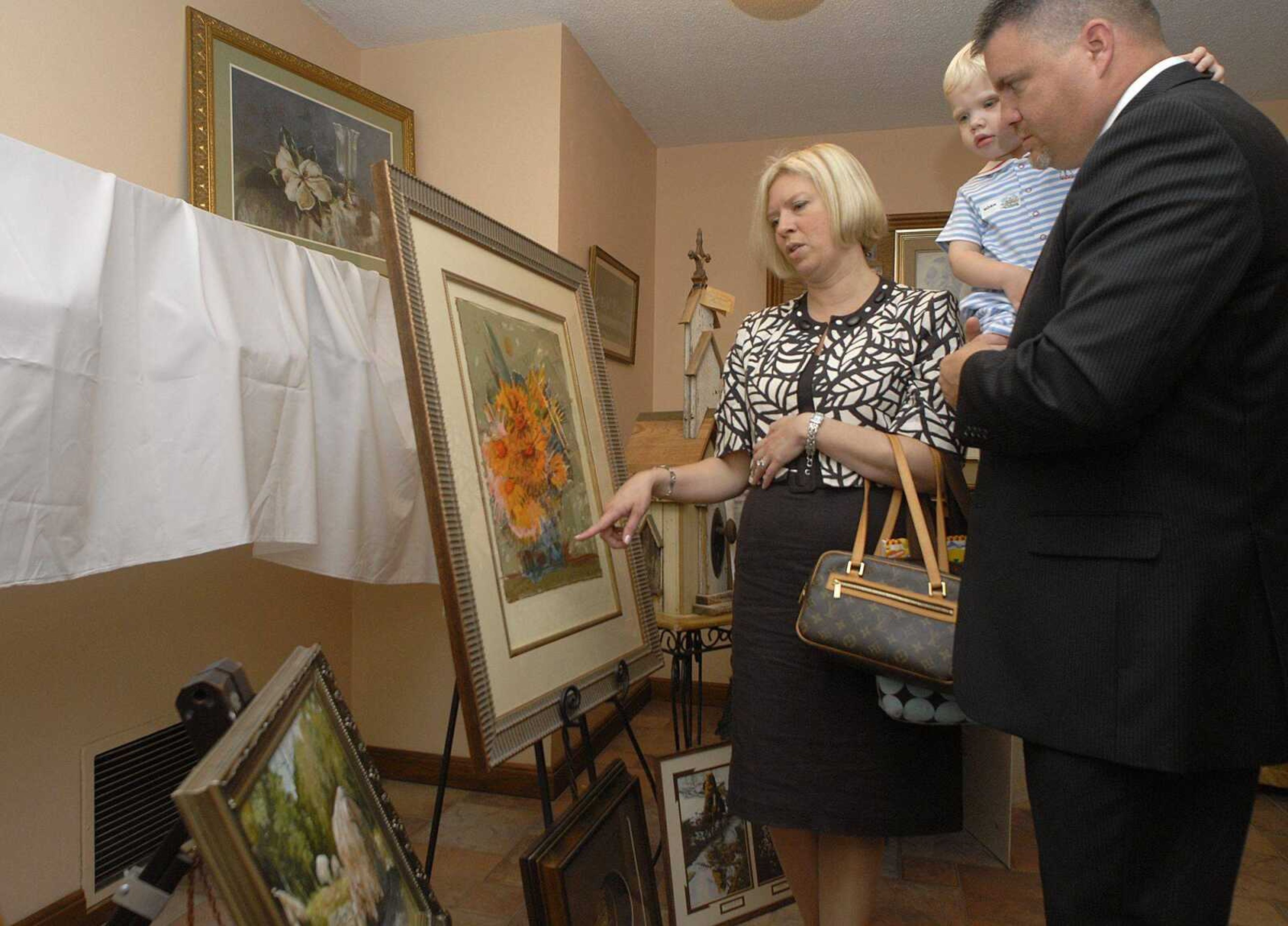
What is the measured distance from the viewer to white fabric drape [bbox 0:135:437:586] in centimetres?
132

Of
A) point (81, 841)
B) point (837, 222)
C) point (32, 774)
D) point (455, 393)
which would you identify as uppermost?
point (837, 222)

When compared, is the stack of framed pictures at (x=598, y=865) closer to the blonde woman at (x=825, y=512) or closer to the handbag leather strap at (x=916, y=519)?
the blonde woman at (x=825, y=512)

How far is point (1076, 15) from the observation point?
0.89m

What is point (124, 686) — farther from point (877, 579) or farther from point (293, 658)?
point (877, 579)

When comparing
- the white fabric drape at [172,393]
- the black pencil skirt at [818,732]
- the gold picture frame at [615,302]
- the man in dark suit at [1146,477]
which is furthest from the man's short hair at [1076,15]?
the gold picture frame at [615,302]

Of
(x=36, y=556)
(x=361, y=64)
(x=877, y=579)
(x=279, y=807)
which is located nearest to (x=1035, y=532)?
(x=877, y=579)

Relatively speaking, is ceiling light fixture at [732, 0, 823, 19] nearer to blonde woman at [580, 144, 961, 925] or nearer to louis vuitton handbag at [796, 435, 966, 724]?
blonde woman at [580, 144, 961, 925]

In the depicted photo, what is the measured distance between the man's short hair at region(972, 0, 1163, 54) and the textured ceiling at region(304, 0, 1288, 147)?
2168mm

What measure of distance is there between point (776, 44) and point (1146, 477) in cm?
276

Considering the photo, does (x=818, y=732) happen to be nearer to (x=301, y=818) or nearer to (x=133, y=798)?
(x=301, y=818)

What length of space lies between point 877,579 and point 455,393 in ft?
2.44

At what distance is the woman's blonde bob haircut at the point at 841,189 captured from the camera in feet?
A: 5.04

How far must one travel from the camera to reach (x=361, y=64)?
308cm

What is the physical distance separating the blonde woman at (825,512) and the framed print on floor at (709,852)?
447 millimetres
